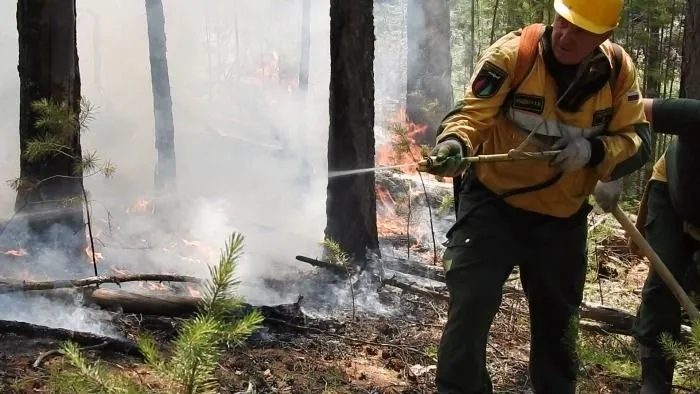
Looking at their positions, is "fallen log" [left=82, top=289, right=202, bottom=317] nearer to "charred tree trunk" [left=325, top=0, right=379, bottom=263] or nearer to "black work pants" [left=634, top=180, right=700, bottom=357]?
"charred tree trunk" [left=325, top=0, right=379, bottom=263]

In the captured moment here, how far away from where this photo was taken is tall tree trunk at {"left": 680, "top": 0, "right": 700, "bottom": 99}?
5.04 meters

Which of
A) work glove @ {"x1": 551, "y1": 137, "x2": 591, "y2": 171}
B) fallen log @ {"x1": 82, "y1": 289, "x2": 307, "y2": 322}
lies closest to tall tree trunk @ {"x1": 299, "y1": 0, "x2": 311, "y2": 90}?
fallen log @ {"x1": 82, "y1": 289, "x2": 307, "y2": 322}

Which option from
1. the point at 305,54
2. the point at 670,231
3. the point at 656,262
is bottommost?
the point at 656,262

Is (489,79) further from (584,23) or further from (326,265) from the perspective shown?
(326,265)

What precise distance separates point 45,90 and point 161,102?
378 inches

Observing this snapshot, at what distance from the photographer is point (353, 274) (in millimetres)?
6625

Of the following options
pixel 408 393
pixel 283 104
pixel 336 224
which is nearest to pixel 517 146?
pixel 408 393

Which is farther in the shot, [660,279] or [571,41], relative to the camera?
[660,279]

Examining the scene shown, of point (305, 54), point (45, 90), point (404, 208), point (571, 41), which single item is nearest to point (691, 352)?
point (571, 41)

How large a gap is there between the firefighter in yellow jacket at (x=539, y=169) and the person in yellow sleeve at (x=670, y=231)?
0.81 ft

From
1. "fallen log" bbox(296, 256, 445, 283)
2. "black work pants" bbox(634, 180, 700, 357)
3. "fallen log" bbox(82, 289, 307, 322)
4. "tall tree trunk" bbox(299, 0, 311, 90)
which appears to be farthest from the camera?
"tall tree trunk" bbox(299, 0, 311, 90)

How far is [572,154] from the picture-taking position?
315 centimetres

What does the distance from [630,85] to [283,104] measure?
23392mm

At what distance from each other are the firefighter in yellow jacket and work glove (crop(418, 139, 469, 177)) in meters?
0.03
